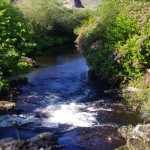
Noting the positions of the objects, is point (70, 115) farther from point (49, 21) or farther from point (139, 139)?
point (49, 21)

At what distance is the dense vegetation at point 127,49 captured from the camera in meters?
28.3

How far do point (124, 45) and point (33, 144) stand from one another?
13536 millimetres

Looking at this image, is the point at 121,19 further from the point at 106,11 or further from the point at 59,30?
the point at 59,30

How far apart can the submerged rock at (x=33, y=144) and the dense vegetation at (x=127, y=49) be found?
25.3 feet

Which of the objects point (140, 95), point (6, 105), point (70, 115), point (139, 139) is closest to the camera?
point (139, 139)

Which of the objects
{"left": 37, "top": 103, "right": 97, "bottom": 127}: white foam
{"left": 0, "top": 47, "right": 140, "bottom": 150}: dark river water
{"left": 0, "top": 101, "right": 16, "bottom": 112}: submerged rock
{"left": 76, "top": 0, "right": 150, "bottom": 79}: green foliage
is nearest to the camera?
{"left": 0, "top": 47, "right": 140, "bottom": 150}: dark river water

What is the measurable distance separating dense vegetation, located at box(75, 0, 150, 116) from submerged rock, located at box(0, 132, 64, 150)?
25.3ft

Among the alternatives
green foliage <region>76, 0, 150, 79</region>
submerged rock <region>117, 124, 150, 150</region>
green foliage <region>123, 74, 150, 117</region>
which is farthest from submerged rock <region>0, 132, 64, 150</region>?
green foliage <region>76, 0, 150, 79</region>

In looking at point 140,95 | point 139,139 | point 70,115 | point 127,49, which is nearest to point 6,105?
point 70,115

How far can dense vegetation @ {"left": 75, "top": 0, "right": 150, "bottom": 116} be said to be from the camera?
28.3 meters

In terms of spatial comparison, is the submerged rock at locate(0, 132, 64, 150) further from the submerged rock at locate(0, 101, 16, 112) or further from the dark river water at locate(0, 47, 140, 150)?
the submerged rock at locate(0, 101, 16, 112)

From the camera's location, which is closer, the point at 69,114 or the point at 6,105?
the point at 69,114

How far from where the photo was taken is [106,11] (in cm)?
3709

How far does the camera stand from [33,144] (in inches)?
747
